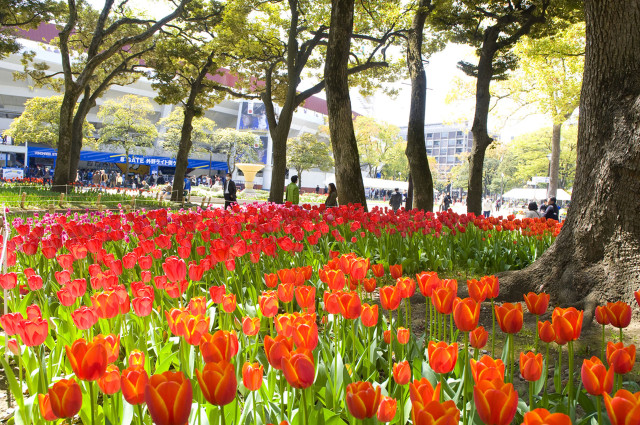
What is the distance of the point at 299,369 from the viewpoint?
127 cm

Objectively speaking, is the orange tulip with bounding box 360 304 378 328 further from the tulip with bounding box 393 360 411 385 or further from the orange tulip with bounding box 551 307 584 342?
the orange tulip with bounding box 551 307 584 342

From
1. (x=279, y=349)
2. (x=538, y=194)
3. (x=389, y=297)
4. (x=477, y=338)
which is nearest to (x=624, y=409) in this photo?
(x=477, y=338)

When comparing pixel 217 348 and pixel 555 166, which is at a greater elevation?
pixel 555 166

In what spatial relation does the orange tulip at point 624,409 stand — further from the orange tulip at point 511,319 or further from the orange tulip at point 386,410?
the orange tulip at point 511,319

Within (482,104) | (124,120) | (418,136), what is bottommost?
(418,136)

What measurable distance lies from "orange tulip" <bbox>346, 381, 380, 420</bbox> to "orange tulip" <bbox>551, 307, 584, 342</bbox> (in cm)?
78

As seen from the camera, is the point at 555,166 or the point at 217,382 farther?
the point at 555,166

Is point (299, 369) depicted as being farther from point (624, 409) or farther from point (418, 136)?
point (418, 136)

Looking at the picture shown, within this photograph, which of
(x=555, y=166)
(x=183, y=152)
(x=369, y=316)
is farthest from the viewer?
(x=555, y=166)

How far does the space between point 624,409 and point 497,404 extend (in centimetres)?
27

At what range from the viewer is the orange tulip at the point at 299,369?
1.26 m

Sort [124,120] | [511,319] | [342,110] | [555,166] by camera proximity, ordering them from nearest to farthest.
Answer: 1. [511,319]
2. [342,110]
3. [555,166]
4. [124,120]

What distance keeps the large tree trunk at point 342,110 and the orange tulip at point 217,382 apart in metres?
7.74

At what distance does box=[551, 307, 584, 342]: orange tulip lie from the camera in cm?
164
